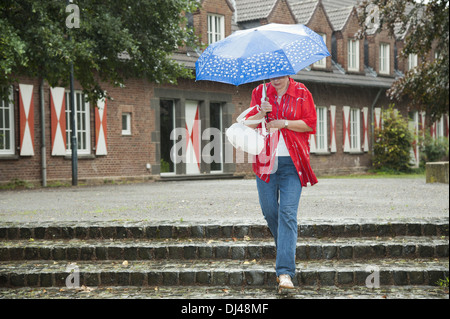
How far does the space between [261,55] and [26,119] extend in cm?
1367

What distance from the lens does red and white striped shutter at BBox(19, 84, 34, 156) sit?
58.9ft

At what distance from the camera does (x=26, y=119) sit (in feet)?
59.2

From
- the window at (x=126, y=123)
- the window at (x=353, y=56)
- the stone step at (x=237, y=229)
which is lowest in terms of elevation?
the stone step at (x=237, y=229)

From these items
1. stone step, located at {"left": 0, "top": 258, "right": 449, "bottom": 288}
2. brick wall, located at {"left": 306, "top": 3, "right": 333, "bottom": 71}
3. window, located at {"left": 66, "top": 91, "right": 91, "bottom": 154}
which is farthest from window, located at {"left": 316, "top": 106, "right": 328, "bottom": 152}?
stone step, located at {"left": 0, "top": 258, "right": 449, "bottom": 288}

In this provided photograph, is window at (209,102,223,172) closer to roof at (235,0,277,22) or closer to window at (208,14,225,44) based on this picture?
window at (208,14,225,44)

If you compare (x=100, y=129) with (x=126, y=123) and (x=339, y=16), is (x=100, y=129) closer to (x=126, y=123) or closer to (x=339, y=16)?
(x=126, y=123)

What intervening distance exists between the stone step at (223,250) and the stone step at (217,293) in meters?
0.78

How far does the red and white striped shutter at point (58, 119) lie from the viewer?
18.7 meters

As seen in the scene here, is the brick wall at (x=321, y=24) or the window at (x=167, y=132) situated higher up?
the brick wall at (x=321, y=24)

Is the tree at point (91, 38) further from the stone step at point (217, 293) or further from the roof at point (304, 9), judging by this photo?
the roof at point (304, 9)

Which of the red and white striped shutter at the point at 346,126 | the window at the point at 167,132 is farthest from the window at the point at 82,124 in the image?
the red and white striped shutter at the point at 346,126

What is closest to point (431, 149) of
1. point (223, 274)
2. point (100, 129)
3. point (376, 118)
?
point (376, 118)

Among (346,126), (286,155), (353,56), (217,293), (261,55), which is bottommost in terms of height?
(217,293)
